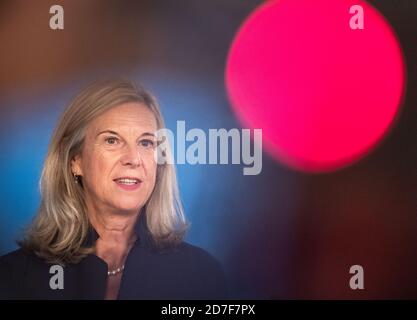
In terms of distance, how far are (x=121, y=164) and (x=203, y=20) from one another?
76 cm

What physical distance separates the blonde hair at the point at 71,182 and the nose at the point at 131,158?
0.10 m

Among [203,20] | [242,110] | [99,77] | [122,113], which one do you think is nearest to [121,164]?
[122,113]

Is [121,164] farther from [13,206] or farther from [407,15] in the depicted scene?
[407,15]

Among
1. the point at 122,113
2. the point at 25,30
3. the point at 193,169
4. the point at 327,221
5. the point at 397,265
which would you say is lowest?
the point at 397,265

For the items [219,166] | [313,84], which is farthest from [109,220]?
[313,84]

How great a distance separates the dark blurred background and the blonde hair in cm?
5

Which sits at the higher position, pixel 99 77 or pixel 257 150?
pixel 99 77

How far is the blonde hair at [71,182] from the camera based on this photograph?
90.2 inches

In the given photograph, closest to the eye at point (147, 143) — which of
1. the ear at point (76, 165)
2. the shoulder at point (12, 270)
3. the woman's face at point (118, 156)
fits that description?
the woman's face at point (118, 156)

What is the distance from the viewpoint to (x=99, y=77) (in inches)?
90.4

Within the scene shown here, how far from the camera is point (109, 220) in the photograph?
2332mm

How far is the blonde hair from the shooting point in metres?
2.29

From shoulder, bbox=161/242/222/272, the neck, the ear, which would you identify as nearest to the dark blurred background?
shoulder, bbox=161/242/222/272

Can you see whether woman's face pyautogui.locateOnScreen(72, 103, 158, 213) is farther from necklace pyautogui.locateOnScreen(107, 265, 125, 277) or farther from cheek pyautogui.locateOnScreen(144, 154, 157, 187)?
necklace pyautogui.locateOnScreen(107, 265, 125, 277)
